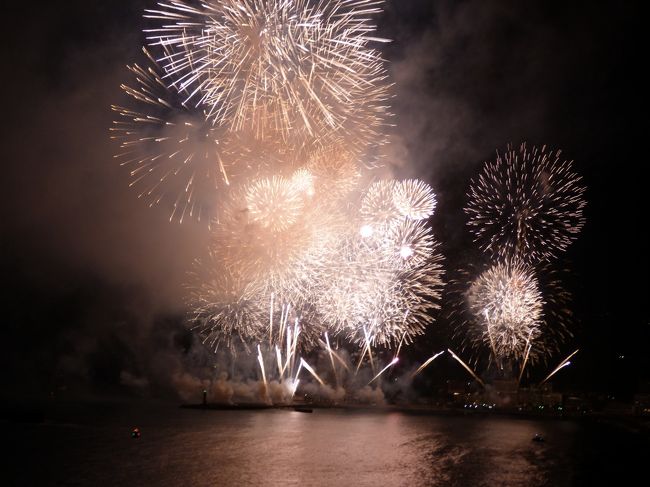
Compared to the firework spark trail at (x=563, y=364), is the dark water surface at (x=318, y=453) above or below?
below

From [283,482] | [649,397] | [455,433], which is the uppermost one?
[649,397]

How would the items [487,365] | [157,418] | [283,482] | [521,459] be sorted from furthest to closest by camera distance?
[487,365]
[157,418]
[521,459]
[283,482]

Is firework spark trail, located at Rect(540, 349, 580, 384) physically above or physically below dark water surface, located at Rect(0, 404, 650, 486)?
above

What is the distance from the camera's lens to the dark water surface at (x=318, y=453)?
Answer: 28.3m

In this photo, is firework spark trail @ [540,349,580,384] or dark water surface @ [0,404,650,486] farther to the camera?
firework spark trail @ [540,349,580,384]

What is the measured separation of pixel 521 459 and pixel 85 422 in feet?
125

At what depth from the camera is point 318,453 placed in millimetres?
35656

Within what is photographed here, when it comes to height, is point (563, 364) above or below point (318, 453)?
above

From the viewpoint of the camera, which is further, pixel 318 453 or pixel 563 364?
pixel 563 364

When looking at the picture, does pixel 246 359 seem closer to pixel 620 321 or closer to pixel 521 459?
pixel 620 321

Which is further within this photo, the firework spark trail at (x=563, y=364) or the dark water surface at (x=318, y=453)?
the firework spark trail at (x=563, y=364)

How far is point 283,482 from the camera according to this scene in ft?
88.5

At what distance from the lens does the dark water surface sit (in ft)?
92.9

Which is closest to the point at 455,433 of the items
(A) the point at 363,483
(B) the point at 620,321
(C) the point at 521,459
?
(C) the point at 521,459
